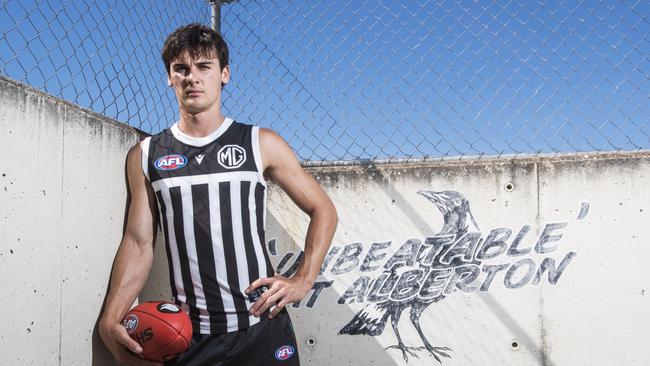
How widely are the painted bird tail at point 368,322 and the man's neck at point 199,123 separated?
1.59m

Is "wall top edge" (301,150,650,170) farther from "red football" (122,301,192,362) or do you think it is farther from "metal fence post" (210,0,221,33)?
"red football" (122,301,192,362)

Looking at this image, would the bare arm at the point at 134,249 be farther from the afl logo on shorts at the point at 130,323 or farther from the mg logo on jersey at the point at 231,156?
the mg logo on jersey at the point at 231,156

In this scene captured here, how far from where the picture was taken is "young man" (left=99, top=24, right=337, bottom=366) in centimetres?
218

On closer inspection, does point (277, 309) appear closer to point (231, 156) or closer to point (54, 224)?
point (231, 156)

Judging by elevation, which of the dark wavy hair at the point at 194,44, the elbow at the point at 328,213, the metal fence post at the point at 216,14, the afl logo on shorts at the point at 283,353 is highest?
the metal fence post at the point at 216,14

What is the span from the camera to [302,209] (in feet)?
7.78

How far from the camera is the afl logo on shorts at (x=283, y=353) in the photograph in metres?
2.19

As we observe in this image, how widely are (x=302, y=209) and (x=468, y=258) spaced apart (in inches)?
54.3

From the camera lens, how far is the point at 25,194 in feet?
7.23

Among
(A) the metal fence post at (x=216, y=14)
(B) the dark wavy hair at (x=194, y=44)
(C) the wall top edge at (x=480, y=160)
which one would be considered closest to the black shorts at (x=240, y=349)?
(B) the dark wavy hair at (x=194, y=44)

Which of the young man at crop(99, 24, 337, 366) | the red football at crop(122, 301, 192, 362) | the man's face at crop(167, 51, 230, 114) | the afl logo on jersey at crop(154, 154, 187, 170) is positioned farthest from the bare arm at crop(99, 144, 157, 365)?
the man's face at crop(167, 51, 230, 114)

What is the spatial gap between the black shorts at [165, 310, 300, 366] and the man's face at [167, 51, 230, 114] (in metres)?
0.95

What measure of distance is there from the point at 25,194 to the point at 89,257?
1.85 feet

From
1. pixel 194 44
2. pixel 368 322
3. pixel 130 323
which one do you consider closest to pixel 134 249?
pixel 130 323
